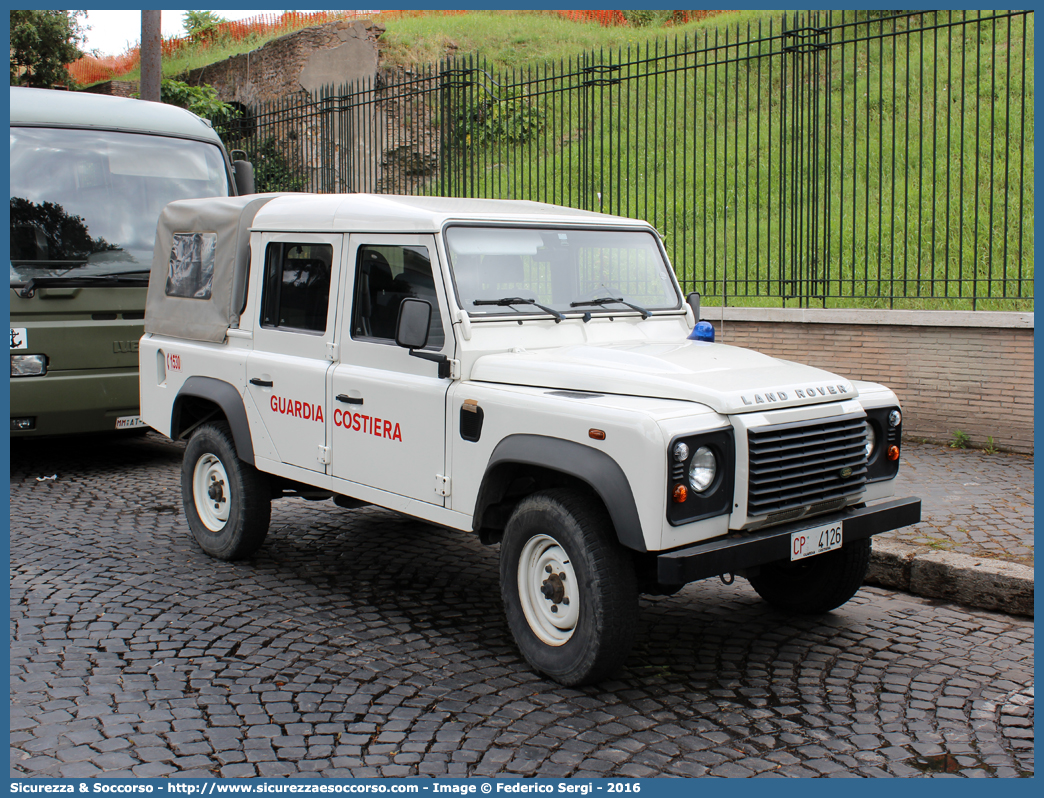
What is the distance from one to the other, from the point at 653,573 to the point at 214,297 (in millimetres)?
3459

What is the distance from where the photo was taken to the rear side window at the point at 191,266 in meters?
6.16

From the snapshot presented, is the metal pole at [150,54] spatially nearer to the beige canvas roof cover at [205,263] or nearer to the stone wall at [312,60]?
the beige canvas roof cover at [205,263]

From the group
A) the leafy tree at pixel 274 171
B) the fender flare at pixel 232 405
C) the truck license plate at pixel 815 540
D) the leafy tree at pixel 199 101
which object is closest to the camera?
the truck license plate at pixel 815 540

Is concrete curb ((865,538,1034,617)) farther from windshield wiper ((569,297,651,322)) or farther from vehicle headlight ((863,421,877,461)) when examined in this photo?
windshield wiper ((569,297,651,322))

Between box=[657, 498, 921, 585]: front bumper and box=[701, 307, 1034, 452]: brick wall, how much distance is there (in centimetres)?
446

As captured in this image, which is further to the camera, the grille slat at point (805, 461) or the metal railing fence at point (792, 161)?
the metal railing fence at point (792, 161)

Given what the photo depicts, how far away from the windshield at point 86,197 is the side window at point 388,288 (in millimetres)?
4495

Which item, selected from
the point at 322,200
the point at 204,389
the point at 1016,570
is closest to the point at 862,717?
the point at 1016,570

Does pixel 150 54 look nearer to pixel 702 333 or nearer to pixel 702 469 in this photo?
pixel 702 333

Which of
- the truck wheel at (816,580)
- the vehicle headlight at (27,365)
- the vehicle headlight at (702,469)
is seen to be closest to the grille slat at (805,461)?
the vehicle headlight at (702,469)

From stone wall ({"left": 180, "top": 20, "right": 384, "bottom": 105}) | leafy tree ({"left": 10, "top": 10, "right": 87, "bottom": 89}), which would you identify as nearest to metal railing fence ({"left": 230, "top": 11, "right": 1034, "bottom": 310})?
stone wall ({"left": 180, "top": 20, "right": 384, "bottom": 105})

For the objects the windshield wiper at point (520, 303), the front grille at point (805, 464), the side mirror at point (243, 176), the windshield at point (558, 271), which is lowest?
the front grille at point (805, 464)

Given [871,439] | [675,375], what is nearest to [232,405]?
[675,375]

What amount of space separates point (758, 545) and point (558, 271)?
1892 millimetres
